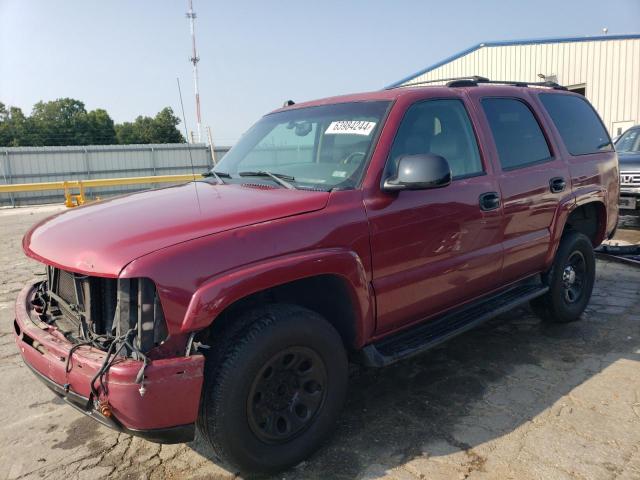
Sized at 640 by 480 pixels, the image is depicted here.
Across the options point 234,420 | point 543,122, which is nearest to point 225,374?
point 234,420

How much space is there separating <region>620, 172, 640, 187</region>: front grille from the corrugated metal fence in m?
15.2

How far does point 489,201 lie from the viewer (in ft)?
11.3

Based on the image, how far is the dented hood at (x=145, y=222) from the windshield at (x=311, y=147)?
24cm

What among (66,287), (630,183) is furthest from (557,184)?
(630,183)

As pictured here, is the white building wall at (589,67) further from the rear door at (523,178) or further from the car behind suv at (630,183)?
the rear door at (523,178)

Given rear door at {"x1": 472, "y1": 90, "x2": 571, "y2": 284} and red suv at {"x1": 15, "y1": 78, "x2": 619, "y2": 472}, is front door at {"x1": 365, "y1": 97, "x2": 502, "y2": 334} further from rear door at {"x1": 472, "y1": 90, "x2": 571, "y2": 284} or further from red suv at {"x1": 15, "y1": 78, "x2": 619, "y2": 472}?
rear door at {"x1": 472, "y1": 90, "x2": 571, "y2": 284}

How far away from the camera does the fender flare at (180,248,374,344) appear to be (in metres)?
2.14

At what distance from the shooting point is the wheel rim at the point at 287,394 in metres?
2.42

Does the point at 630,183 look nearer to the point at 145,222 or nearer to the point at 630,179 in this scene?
the point at 630,179

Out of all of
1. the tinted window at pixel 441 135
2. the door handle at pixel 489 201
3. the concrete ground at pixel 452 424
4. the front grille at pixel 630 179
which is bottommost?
the concrete ground at pixel 452 424

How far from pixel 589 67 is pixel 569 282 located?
18091 mm

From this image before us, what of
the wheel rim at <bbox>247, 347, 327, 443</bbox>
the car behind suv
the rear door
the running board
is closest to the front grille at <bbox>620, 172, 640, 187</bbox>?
the car behind suv

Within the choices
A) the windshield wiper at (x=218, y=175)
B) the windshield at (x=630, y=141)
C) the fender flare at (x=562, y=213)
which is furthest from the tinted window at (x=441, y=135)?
the windshield at (x=630, y=141)

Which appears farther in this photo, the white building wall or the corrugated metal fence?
the corrugated metal fence
